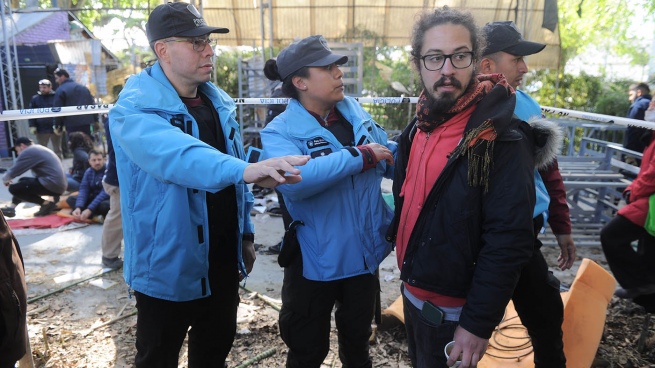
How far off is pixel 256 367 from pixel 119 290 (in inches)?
81.9

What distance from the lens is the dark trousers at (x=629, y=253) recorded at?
3.69 meters

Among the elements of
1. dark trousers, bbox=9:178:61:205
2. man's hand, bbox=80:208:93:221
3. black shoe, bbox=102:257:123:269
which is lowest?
black shoe, bbox=102:257:123:269

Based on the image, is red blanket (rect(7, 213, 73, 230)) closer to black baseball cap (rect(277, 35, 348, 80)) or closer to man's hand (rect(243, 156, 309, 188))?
black baseball cap (rect(277, 35, 348, 80))

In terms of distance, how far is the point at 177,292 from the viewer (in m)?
2.18

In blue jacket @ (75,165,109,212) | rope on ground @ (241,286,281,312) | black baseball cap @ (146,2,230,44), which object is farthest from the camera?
blue jacket @ (75,165,109,212)

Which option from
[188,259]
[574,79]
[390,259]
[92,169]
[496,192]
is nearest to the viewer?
[496,192]

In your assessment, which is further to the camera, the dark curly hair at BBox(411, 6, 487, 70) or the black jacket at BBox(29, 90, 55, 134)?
the black jacket at BBox(29, 90, 55, 134)

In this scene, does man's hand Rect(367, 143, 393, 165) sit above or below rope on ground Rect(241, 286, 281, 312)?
above

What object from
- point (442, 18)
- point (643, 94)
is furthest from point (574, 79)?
point (442, 18)

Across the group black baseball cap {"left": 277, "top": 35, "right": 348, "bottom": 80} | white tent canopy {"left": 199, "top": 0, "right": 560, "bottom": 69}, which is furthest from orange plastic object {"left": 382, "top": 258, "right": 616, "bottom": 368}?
white tent canopy {"left": 199, "top": 0, "right": 560, "bottom": 69}

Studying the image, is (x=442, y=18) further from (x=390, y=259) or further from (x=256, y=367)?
(x=390, y=259)

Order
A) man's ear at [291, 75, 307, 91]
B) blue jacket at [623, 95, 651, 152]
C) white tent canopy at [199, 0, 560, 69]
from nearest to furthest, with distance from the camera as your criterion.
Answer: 1. man's ear at [291, 75, 307, 91]
2. blue jacket at [623, 95, 651, 152]
3. white tent canopy at [199, 0, 560, 69]

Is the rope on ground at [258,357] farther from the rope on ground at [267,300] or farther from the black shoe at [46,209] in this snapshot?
the black shoe at [46,209]

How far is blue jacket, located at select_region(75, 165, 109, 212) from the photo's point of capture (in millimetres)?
6680
